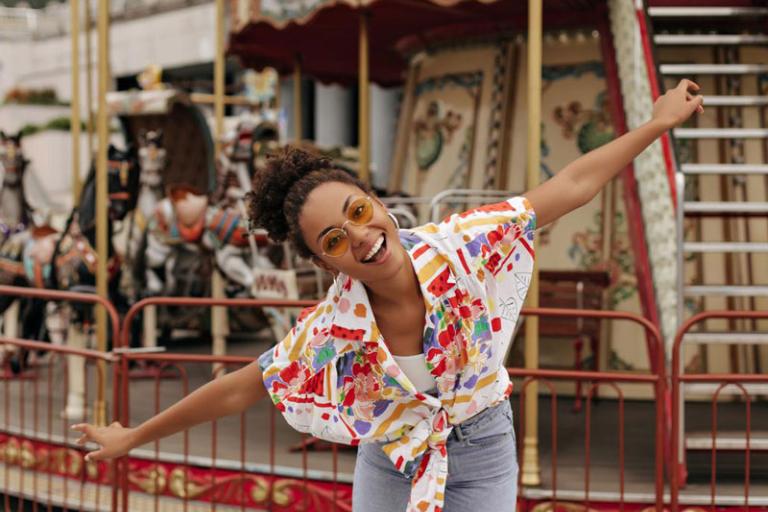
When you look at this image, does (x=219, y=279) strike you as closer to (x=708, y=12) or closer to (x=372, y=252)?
(x=708, y=12)

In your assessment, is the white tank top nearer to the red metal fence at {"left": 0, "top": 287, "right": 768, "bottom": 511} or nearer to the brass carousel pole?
the red metal fence at {"left": 0, "top": 287, "right": 768, "bottom": 511}

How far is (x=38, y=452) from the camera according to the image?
23.1 feet

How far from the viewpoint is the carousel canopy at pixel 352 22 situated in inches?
324

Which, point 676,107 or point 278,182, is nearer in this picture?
point 278,182

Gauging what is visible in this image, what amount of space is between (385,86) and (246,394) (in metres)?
11.5

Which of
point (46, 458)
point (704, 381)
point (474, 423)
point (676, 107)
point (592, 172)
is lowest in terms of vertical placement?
point (46, 458)

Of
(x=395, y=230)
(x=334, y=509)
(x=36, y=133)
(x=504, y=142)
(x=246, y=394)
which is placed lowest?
(x=334, y=509)

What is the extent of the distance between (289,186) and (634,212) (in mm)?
4308

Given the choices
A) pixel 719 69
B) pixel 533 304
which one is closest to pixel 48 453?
pixel 533 304

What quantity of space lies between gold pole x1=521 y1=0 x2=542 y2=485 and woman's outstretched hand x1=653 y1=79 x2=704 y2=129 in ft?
9.29

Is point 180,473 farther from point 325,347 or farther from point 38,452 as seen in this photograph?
point 325,347

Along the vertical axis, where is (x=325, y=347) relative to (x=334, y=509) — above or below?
above

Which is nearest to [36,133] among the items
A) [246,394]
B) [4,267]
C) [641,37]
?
[4,267]

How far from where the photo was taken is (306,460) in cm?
595
